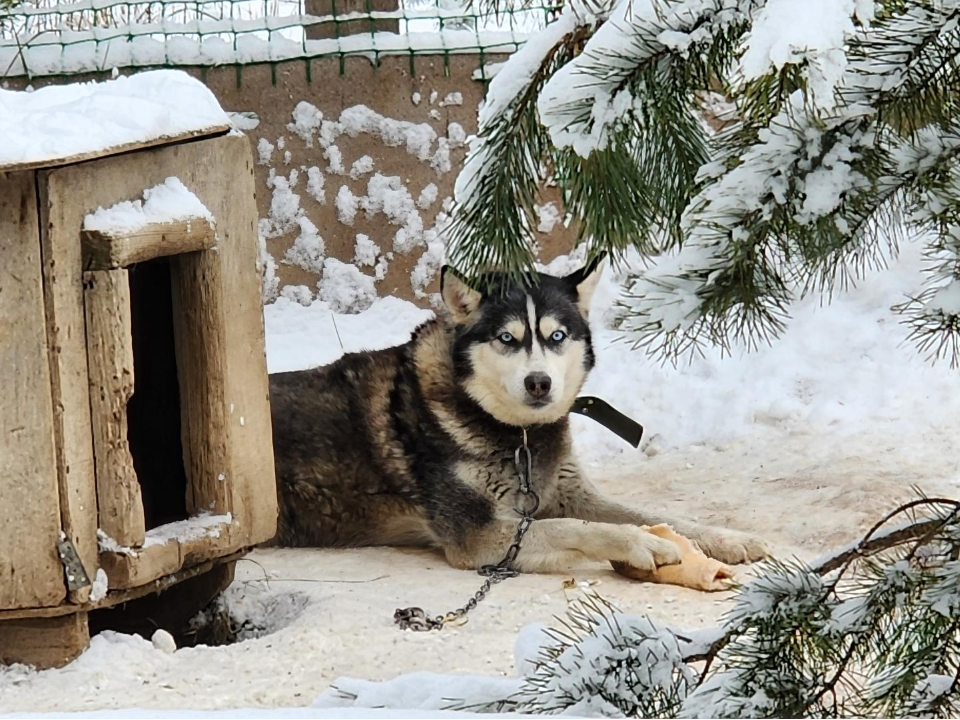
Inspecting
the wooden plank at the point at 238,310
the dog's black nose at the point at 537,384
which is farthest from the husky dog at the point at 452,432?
the wooden plank at the point at 238,310

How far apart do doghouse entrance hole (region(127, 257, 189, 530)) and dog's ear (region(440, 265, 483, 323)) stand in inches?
48.0

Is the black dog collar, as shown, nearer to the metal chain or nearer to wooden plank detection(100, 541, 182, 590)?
the metal chain

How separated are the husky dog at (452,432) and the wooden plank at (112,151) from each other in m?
1.43

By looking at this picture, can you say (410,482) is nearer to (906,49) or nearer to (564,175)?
(564,175)

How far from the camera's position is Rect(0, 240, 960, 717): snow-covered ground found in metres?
3.52

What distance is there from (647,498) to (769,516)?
2.28ft

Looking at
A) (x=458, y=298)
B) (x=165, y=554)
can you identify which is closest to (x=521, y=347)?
(x=458, y=298)

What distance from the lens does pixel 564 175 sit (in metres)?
2.23

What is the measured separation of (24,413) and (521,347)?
7.56ft

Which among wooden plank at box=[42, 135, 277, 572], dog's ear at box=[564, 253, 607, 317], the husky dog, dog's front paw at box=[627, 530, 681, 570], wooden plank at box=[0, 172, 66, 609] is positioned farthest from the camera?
dog's ear at box=[564, 253, 607, 317]

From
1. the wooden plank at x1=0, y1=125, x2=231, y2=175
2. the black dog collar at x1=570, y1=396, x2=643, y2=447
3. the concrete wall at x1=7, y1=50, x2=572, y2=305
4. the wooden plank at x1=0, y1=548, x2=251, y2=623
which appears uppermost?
the concrete wall at x1=7, y1=50, x2=572, y2=305

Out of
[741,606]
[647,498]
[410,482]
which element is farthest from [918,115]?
[647,498]

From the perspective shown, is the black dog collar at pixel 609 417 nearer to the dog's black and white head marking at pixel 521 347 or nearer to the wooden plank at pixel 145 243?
the dog's black and white head marking at pixel 521 347

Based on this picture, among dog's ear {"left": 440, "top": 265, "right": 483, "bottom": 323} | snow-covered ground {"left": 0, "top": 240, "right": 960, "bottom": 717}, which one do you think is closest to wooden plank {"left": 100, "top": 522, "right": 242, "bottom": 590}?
snow-covered ground {"left": 0, "top": 240, "right": 960, "bottom": 717}
